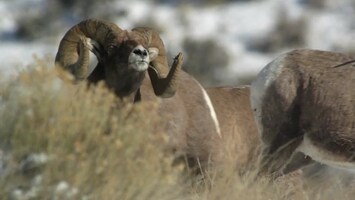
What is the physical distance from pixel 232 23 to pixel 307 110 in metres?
15.5

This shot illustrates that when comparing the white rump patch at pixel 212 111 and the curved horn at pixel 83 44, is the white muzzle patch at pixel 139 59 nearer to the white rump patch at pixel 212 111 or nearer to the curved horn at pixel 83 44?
the curved horn at pixel 83 44

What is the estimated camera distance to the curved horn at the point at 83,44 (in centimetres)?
966

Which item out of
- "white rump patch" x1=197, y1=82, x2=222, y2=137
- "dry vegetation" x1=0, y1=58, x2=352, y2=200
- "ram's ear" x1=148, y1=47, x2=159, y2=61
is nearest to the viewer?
"dry vegetation" x1=0, y1=58, x2=352, y2=200

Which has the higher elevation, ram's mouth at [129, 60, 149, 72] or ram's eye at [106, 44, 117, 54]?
ram's eye at [106, 44, 117, 54]

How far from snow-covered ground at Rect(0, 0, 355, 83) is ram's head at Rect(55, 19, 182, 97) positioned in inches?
513

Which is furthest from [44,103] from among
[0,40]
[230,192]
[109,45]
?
[0,40]

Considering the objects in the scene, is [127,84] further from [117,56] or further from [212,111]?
[212,111]

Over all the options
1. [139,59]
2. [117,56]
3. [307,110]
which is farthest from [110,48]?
[307,110]

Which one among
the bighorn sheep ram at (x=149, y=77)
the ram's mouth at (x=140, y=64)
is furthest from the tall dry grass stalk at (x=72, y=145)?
the bighorn sheep ram at (x=149, y=77)

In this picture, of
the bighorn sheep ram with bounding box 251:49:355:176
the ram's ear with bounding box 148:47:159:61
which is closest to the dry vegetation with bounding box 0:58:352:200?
the ram's ear with bounding box 148:47:159:61

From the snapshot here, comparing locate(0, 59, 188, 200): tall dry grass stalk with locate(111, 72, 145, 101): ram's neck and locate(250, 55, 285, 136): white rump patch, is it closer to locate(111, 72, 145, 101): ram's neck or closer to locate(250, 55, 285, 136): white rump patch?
locate(111, 72, 145, 101): ram's neck

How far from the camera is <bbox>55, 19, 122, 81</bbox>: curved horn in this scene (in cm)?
966

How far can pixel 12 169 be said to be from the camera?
691 centimetres

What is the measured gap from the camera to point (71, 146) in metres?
7.12
